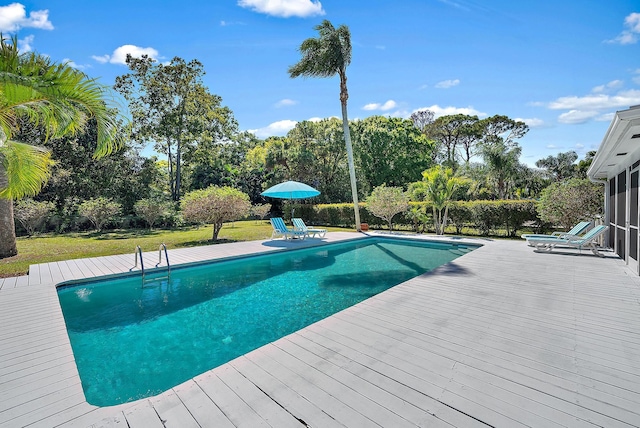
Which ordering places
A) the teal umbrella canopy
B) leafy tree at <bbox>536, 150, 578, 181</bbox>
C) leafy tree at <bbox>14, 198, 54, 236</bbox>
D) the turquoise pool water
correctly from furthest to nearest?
leafy tree at <bbox>536, 150, 578, 181</bbox>
leafy tree at <bbox>14, 198, 54, 236</bbox>
the teal umbrella canopy
the turquoise pool water

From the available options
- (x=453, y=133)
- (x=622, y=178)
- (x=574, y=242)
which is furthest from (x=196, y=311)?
(x=453, y=133)

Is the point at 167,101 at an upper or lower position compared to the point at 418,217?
upper

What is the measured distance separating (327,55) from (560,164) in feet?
152

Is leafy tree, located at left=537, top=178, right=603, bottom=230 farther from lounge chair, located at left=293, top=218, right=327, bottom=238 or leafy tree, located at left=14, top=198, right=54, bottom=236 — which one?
leafy tree, located at left=14, top=198, right=54, bottom=236

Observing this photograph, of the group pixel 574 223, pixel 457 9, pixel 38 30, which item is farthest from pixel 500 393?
pixel 38 30

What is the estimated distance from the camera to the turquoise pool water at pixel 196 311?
13.3ft

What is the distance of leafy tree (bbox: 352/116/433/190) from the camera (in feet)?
86.3

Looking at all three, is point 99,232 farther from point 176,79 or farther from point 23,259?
point 176,79

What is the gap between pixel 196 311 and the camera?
20.2ft

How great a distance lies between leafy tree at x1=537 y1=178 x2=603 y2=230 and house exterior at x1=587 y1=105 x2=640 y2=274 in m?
0.96

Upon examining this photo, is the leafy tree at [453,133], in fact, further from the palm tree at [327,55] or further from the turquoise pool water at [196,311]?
the turquoise pool water at [196,311]

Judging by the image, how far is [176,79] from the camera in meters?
22.4

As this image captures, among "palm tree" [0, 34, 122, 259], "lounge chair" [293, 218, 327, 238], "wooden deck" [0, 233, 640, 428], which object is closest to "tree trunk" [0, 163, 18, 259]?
"palm tree" [0, 34, 122, 259]

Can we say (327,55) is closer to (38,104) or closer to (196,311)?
(38,104)
